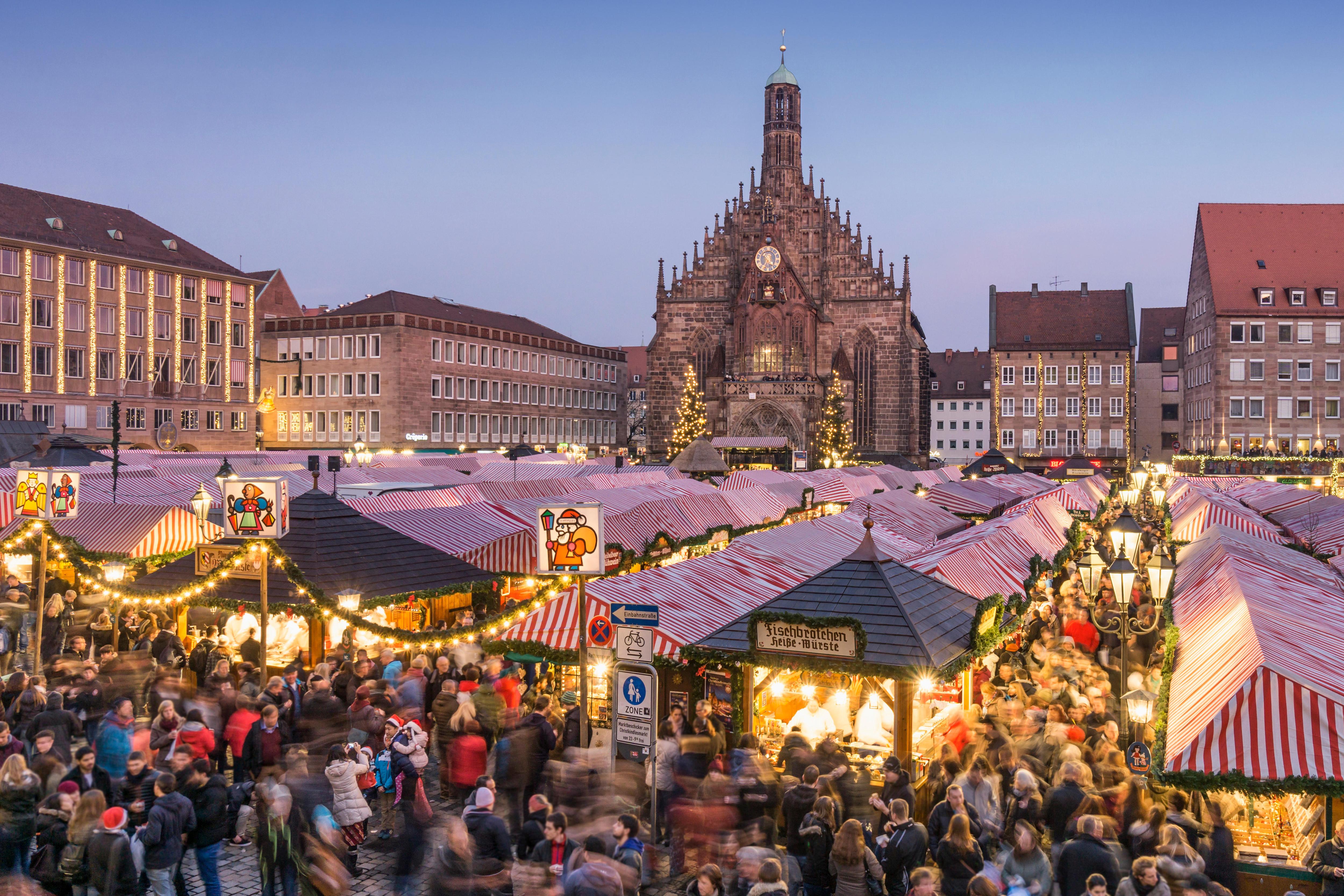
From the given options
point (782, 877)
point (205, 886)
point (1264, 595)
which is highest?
point (1264, 595)

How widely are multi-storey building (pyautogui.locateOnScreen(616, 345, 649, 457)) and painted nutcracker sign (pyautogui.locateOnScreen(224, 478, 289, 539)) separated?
7774cm

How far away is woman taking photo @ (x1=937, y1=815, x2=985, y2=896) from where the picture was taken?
6.98 metres

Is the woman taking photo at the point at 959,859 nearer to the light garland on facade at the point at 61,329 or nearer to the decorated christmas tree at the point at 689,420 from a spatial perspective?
the decorated christmas tree at the point at 689,420

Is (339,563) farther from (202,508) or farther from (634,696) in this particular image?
(634,696)

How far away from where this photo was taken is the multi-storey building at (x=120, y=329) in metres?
50.6

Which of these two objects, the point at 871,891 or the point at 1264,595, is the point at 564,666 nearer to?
the point at 871,891

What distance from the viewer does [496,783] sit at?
938 centimetres

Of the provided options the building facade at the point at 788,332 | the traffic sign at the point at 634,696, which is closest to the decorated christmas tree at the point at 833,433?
the building facade at the point at 788,332

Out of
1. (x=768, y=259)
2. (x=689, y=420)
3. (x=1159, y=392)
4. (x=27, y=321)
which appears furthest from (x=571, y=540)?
(x=1159, y=392)

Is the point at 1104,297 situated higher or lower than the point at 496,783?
higher

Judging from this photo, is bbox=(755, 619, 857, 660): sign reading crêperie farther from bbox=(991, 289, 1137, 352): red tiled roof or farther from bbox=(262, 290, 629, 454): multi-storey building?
bbox=(991, 289, 1137, 352): red tiled roof

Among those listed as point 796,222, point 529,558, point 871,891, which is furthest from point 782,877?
point 796,222

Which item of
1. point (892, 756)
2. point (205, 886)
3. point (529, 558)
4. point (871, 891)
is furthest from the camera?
point (529, 558)

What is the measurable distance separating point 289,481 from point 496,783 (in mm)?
16443
